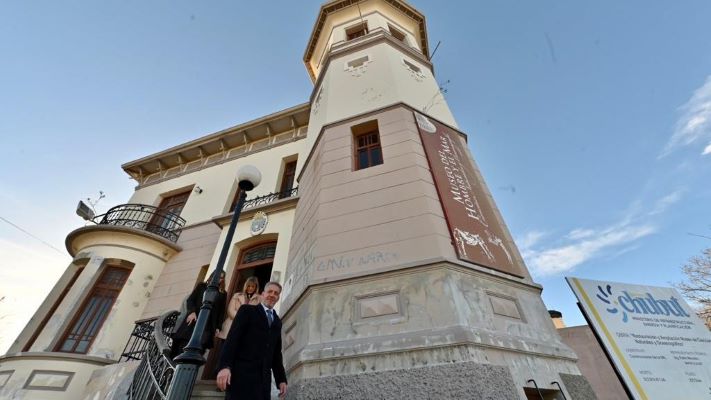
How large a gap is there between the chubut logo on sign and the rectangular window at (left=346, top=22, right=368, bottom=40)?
11.3 meters

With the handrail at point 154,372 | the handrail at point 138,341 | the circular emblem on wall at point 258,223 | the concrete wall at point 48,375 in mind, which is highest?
the circular emblem on wall at point 258,223

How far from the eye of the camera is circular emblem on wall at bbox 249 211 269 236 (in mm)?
8719

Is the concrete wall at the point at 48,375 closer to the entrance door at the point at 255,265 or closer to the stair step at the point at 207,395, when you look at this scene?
the entrance door at the point at 255,265

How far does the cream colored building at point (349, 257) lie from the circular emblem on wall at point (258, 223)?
6 cm

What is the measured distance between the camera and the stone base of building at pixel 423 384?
3.40m

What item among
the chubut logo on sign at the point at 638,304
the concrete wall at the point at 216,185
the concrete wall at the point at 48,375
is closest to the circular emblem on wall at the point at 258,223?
the concrete wall at the point at 216,185

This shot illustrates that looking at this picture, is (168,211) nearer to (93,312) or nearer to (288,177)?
(93,312)

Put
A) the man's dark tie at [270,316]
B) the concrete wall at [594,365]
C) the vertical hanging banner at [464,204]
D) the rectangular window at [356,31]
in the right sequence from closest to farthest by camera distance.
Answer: the man's dark tie at [270,316] → the vertical hanging banner at [464,204] → the concrete wall at [594,365] → the rectangular window at [356,31]

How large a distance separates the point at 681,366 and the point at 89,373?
1101cm

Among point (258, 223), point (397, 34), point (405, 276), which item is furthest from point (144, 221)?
point (397, 34)

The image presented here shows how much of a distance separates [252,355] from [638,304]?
484 centimetres

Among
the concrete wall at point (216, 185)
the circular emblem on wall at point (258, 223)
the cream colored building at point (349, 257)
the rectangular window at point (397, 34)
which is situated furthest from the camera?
the rectangular window at point (397, 34)

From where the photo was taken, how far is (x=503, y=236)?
230 inches

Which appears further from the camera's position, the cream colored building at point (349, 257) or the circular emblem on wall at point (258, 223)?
the circular emblem on wall at point (258, 223)
